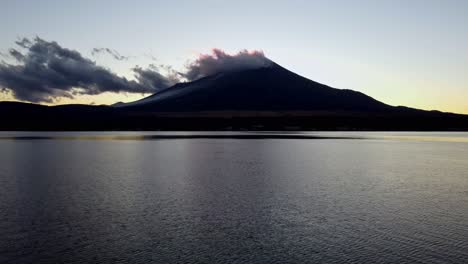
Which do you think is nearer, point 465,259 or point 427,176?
point 465,259

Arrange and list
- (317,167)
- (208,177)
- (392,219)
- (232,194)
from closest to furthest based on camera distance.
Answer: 1. (392,219)
2. (232,194)
3. (208,177)
4. (317,167)

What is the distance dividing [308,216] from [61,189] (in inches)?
725

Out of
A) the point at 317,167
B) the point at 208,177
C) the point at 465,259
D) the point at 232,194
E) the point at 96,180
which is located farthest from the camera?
the point at 317,167

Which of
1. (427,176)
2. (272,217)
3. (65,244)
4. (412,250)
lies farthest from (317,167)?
(65,244)

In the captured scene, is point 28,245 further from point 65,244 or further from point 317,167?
point 317,167

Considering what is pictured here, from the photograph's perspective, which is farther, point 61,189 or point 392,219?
point 61,189

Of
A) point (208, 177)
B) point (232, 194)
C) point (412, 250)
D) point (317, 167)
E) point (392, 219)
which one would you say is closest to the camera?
point (412, 250)

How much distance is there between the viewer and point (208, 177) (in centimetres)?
3847

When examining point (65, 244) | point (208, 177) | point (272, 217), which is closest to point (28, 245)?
point (65, 244)

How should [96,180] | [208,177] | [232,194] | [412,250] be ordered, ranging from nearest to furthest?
[412,250] → [232,194] → [96,180] → [208,177]

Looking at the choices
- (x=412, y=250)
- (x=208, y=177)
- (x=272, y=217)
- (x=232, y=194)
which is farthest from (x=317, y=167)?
(x=412, y=250)

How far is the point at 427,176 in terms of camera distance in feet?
129

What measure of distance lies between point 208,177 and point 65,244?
868 inches

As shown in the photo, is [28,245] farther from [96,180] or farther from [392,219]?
[96,180]
